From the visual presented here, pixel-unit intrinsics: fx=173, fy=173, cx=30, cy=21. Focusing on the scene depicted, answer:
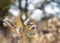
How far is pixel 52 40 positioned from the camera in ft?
6.62

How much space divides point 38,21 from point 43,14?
0.34 feet

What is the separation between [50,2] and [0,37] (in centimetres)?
71

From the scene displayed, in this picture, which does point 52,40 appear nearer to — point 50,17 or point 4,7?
point 50,17

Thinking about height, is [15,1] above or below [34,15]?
above

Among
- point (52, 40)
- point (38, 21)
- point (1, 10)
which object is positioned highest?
point (1, 10)

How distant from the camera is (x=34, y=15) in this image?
2008 mm

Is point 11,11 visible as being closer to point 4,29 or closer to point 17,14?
point 17,14

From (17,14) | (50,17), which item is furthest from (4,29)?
(50,17)

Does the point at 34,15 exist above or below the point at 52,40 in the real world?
above

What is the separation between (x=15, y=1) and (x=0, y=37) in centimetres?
45

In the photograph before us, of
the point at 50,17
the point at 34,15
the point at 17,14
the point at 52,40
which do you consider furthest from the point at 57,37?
the point at 17,14

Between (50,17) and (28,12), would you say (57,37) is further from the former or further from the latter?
(28,12)

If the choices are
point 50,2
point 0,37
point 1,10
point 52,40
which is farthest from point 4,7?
point 52,40

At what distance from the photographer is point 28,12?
2.02 metres
